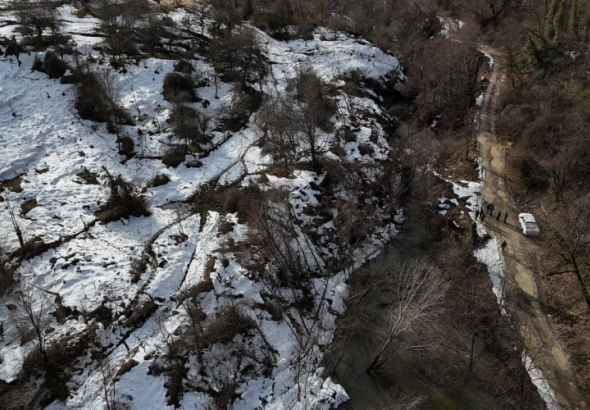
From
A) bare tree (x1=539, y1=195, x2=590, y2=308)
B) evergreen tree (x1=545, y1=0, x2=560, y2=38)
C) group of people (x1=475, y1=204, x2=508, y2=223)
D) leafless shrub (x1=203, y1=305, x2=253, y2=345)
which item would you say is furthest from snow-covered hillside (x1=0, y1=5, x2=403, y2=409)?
evergreen tree (x1=545, y1=0, x2=560, y2=38)

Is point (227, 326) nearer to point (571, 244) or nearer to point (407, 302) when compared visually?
point (407, 302)

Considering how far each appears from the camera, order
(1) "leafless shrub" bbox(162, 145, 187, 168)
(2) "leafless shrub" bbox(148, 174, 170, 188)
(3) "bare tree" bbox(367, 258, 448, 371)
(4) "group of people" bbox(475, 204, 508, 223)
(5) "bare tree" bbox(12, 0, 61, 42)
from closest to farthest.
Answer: (3) "bare tree" bbox(367, 258, 448, 371)
(4) "group of people" bbox(475, 204, 508, 223)
(2) "leafless shrub" bbox(148, 174, 170, 188)
(1) "leafless shrub" bbox(162, 145, 187, 168)
(5) "bare tree" bbox(12, 0, 61, 42)

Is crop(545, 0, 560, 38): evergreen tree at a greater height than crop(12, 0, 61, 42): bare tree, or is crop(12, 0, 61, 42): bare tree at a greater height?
crop(545, 0, 560, 38): evergreen tree

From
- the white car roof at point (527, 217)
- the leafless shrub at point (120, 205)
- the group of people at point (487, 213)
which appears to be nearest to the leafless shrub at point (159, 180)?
the leafless shrub at point (120, 205)

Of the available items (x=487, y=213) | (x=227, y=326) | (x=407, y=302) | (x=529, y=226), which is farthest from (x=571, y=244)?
(x=227, y=326)

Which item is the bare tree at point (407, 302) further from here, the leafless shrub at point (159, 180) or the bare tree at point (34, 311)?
the leafless shrub at point (159, 180)

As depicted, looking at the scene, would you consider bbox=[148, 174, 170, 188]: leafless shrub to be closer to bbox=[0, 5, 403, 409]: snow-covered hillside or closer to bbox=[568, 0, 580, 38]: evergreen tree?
bbox=[0, 5, 403, 409]: snow-covered hillside

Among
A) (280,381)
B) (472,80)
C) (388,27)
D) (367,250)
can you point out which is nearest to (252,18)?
(388,27)
